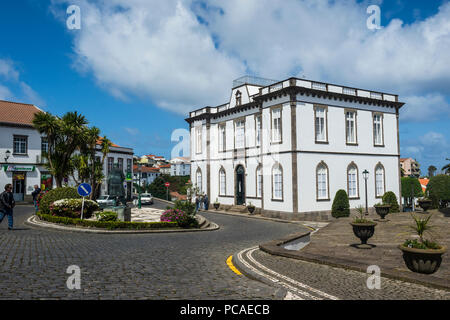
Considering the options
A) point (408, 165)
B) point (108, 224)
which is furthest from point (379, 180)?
point (408, 165)

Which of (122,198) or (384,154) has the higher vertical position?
(384,154)

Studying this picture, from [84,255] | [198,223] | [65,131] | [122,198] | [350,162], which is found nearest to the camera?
[84,255]

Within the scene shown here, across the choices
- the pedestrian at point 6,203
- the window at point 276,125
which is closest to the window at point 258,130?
the window at point 276,125

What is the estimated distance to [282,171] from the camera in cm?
2556

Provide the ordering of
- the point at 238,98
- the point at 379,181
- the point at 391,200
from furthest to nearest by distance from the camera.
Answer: the point at 238,98, the point at 379,181, the point at 391,200

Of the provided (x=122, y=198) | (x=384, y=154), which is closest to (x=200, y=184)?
(x=122, y=198)

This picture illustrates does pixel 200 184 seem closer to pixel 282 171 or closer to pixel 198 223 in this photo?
pixel 282 171

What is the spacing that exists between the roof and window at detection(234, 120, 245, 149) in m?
21.4

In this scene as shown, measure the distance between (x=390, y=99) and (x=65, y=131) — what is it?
89.0 ft

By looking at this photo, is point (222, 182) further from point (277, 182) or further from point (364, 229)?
A: point (364, 229)

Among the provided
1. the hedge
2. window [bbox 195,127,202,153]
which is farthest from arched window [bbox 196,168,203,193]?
the hedge

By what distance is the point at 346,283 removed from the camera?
6.98 metres

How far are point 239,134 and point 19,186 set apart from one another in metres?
23.9

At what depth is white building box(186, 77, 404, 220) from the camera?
25.0 metres
